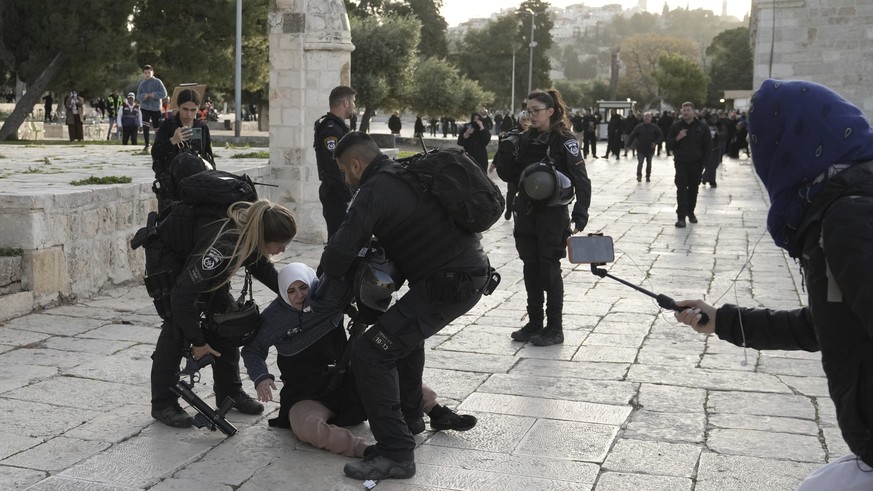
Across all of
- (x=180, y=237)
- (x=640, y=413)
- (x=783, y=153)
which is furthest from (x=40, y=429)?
(x=783, y=153)

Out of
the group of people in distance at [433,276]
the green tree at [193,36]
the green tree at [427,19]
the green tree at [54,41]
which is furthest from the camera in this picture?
the green tree at [427,19]

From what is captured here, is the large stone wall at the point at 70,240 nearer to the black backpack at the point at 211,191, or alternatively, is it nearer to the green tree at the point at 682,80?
the black backpack at the point at 211,191

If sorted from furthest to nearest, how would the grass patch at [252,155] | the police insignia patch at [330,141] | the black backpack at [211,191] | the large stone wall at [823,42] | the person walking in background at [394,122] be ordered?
the person walking in background at [394,122] < the large stone wall at [823,42] < the grass patch at [252,155] < the police insignia patch at [330,141] < the black backpack at [211,191]

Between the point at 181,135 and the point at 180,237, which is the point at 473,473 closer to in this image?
the point at 180,237

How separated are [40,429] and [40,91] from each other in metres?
22.0

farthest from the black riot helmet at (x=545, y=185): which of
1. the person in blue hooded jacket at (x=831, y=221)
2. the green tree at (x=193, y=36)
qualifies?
the green tree at (x=193, y=36)

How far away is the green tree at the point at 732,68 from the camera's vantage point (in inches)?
2968

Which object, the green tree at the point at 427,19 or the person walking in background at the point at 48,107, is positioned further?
the green tree at the point at 427,19

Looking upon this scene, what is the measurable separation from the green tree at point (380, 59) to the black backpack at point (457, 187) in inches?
1294

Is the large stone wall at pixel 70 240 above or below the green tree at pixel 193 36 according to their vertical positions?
below

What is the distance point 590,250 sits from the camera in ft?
12.2

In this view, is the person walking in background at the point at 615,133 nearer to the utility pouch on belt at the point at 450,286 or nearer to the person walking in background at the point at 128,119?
the person walking in background at the point at 128,119

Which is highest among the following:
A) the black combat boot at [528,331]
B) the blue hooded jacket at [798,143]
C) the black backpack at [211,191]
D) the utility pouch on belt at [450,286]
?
the blue hooded jacket at [798,143]

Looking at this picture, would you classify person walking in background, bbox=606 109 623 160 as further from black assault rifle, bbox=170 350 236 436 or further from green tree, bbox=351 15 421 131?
black assault rifle, bbox=170 350 236 436
